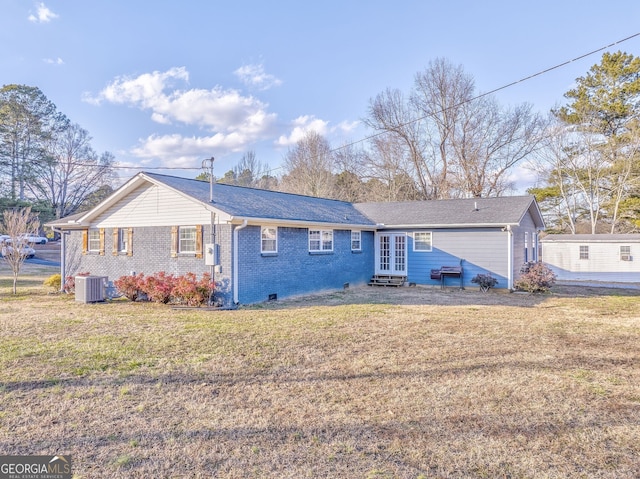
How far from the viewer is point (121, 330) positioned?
786cm

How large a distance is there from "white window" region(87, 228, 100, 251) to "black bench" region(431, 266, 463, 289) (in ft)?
41.1

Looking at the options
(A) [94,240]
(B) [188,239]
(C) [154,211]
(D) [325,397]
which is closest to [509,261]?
(B) [188,239]

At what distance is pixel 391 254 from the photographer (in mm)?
16469

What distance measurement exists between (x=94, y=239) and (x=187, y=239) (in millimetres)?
4763

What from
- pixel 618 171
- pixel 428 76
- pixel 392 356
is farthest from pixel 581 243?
pixel 392 356

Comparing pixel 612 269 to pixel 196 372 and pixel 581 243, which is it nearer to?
pixel 581 243

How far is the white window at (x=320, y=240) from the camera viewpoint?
13.5 metres

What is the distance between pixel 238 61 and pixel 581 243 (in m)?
19.5

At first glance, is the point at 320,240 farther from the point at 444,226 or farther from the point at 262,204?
the point at 444,226

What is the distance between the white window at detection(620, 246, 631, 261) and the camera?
1896 centimetres

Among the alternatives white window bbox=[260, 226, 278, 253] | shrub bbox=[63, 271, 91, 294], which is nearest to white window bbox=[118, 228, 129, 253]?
shrub bbox=[63, 271, 91, 294]

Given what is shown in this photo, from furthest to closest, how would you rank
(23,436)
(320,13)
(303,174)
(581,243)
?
1. (303,174)
2. (581,243)
3. (320,13)
4. (23,436)

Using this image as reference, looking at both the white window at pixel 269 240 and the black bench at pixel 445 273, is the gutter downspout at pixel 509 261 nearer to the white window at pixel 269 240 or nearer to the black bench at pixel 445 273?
the black bench at pixel 445 273

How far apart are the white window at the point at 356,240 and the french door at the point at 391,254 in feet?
3.84
